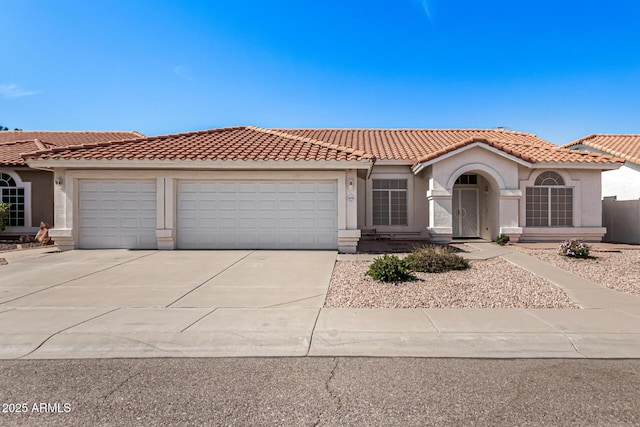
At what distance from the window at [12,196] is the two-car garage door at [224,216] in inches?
257

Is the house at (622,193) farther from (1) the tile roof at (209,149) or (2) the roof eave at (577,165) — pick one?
(1) the tile roof at (209,149)

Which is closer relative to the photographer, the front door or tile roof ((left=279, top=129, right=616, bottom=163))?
tile roof ((left=279, top=129, right=616, bottom=163))

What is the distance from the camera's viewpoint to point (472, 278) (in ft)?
27.7

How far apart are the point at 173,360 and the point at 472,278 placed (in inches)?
267

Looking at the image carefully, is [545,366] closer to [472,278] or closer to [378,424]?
[378,424]

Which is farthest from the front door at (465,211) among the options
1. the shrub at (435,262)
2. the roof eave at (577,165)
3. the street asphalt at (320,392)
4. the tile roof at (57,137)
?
the tile roof at (57,137)

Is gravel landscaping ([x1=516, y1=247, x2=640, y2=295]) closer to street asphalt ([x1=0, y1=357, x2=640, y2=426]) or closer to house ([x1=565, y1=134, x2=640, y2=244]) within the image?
house ([x1=565, y1=134, x2=640, y2=244])

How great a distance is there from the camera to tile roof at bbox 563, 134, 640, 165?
17058 millimetres

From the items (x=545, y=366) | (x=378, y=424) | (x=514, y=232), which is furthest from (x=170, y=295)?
(x=514, y=232)

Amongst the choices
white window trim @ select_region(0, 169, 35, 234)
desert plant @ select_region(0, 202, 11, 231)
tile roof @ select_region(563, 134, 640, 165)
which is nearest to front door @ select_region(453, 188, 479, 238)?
tile roof @ select_region(563, 134, 640, 165)

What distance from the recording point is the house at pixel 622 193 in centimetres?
1539

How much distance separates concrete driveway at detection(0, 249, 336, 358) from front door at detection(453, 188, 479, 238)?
892cm

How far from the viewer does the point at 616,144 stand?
19.3 metres

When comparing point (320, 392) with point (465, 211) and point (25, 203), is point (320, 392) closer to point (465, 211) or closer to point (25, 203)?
point (465, 211)
